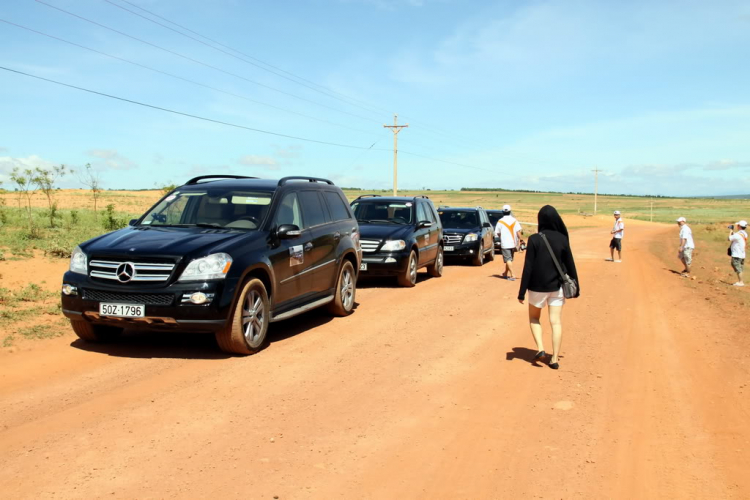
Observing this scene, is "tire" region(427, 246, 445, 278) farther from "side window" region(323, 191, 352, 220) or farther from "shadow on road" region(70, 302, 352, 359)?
"shadow on road" region(70, 302, 352, 359)

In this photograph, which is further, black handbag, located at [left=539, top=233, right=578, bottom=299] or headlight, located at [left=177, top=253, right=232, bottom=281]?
black handbag, located at [left=539, top=233, right=578, bottom=299]

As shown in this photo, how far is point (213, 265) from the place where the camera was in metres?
7.33

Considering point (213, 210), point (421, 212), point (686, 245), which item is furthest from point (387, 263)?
point (686, 245)

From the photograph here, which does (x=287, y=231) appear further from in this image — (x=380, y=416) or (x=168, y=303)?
(x=380, y=416)

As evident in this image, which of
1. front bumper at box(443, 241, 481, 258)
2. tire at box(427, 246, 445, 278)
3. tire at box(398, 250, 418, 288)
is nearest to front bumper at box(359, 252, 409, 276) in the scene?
tire at box(398, 250, 418, 288)

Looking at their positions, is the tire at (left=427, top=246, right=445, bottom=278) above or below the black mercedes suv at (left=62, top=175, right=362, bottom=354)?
below

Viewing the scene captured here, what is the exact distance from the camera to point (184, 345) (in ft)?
27.1

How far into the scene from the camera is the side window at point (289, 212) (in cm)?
879

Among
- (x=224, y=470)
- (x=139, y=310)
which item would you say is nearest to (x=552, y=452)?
(x=224, y=470)

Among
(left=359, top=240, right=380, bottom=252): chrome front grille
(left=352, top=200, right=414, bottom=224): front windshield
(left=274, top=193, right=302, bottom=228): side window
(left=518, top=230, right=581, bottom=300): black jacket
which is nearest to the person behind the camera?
(left=518, top=230, right=581, bottom=300): black jacket

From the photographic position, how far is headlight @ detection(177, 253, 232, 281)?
7258 millimetres

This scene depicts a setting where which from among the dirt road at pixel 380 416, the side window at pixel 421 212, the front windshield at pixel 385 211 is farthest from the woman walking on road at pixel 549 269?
the side window at pixel 421 212

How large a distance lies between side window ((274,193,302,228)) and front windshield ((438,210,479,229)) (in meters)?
12.3

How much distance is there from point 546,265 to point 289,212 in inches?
135
